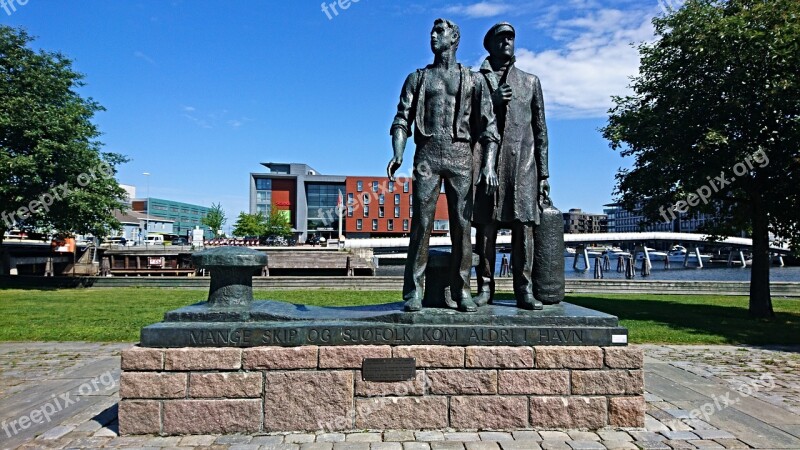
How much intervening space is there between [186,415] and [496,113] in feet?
14.9

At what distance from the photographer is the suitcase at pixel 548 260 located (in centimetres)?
607

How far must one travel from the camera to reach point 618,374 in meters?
5.18

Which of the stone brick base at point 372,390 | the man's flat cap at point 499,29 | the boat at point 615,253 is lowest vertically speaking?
the stone brick base at point 372,390

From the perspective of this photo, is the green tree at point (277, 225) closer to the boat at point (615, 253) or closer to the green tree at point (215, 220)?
the green tree at point (215, 220)

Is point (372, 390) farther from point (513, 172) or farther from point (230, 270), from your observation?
point (513, 172)

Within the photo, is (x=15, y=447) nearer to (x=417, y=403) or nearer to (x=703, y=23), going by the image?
(x=417, y=403)

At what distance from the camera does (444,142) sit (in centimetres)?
560

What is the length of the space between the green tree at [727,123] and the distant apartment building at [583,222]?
149 meters

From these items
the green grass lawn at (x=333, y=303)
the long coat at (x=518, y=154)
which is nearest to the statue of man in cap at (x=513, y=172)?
the long coat at (x=518, y=154)

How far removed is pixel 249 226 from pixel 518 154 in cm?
7649

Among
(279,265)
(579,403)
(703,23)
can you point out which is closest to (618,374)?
(579,403)

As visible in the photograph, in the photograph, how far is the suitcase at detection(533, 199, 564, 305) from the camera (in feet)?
19.9

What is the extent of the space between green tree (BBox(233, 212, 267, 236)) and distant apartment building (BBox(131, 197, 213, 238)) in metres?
14.4

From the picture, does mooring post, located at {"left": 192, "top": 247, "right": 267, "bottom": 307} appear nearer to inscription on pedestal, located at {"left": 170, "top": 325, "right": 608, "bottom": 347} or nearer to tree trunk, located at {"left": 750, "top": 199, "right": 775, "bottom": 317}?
inscription on pedestal, located at {"left": 170, "top": 325, "right": 608, "bottom": 347}
